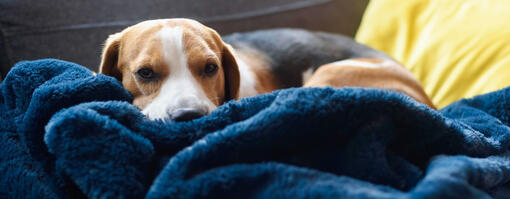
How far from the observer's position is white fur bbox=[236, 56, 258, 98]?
1.74 metres

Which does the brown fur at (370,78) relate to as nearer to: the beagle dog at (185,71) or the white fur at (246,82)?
the beagle dog at (185,71)

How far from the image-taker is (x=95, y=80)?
1039mm

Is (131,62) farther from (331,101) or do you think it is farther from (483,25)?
(483,25)

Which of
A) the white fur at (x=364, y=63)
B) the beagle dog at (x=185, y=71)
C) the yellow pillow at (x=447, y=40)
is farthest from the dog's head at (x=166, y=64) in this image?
the yellow pillow at (x=447, y=40)

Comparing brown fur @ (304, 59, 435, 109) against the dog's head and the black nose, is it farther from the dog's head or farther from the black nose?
the black nose

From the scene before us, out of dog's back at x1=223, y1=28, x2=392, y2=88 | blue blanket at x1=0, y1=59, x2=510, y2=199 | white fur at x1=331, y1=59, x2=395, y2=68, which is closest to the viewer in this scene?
blue blanket at x1=0, y1=59, x2=510, y2=199

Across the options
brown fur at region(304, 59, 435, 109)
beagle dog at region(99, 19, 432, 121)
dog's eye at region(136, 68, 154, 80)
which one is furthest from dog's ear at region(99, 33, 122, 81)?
brown fur at region(304, 59, 435, 109)

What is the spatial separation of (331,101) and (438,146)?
0.29 meters

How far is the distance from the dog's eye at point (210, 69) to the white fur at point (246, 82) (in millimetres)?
278

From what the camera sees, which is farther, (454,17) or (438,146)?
(454,17)

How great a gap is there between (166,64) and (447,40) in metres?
1.35

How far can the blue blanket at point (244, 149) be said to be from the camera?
787 millimetres

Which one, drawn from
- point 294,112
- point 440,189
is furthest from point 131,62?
point 440,189

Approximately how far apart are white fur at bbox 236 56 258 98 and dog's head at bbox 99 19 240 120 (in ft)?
0.78
